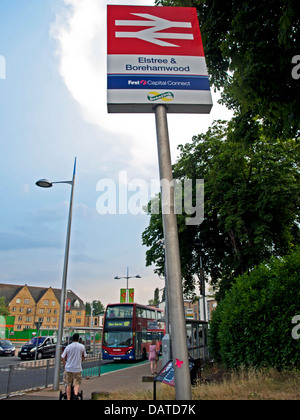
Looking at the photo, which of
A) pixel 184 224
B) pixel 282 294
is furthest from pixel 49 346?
pixel 282 294

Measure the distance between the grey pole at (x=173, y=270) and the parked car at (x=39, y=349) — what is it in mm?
25976

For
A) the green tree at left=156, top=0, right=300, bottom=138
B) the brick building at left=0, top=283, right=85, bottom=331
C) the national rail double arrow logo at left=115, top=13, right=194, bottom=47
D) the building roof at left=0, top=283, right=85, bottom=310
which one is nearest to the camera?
the national rail double arrow logo at left=115, top=13, right=194, bottom=47

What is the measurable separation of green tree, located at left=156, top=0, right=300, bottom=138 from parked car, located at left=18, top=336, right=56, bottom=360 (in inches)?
1025

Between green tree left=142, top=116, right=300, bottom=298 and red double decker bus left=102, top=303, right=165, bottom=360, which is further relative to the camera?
red double decker bus left=102, top=303, right=165, bottom=360

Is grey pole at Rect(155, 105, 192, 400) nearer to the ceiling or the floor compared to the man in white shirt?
nearer to the ceiling

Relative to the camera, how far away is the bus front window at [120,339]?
23.4 metres

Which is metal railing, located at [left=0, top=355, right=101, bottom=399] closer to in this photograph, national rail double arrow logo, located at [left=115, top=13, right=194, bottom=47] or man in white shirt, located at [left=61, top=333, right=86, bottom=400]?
man in white shirt, located at [left=61, top=333, right=86, bottom=400]

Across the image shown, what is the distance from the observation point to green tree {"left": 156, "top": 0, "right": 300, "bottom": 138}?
23.6 ft

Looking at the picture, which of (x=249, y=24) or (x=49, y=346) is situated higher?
(x=249, y=24)

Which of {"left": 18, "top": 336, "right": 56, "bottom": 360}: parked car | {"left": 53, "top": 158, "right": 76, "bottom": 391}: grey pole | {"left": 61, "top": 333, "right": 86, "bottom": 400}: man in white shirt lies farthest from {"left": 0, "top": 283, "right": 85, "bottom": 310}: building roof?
{"left": 61, "top": 333, "right": 86, "bottom": 400}: man in white shirt

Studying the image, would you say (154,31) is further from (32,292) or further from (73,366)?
(32,292)

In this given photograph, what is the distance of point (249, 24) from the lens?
7.18 meters

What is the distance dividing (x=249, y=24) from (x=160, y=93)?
11.1 feet
